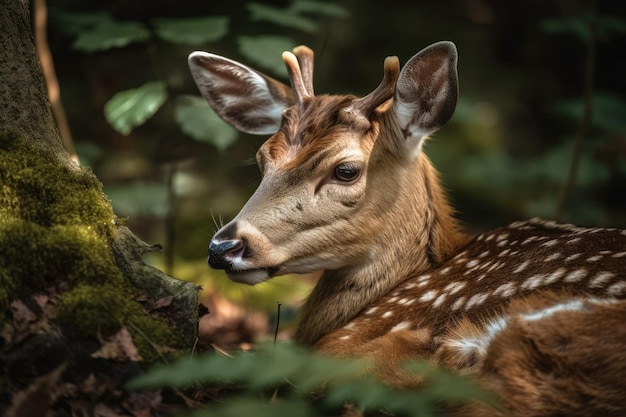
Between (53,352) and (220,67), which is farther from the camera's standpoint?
(220,67)

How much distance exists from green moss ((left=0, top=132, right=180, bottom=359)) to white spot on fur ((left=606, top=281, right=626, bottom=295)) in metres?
1.53

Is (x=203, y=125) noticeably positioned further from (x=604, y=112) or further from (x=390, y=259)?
(x=604, y=112)

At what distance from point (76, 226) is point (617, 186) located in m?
7.34

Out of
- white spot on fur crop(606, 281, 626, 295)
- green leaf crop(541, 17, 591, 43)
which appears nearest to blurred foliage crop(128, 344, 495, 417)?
white spot on fur crop(606, 281, 626, 295)

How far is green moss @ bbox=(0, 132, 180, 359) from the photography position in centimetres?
250

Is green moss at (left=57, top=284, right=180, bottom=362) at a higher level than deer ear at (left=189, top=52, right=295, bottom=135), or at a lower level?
lower

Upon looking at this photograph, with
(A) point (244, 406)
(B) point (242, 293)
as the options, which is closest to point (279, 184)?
(A) point (244, 406)

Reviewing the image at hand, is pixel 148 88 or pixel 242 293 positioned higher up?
pixel 148 88

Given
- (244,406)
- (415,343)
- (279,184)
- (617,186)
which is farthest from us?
(617,186)

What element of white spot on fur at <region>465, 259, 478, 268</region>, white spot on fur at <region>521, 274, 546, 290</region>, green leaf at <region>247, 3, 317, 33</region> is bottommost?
white spot on fur at <region>465, 259, 478, 268</region>

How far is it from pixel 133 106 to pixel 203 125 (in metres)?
0.46

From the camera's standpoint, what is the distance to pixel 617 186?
344 inches

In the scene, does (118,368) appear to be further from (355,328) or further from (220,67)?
(220,67)

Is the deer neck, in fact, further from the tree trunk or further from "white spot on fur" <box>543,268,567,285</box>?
the tree trunk
